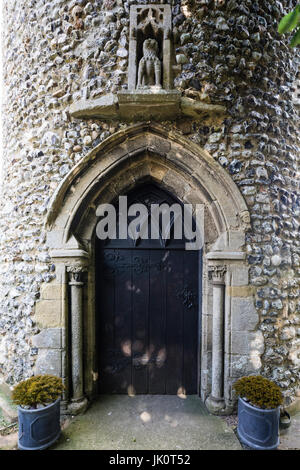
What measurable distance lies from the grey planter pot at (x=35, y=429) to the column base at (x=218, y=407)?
1.64 metres

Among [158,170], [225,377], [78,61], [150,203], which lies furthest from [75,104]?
[225,377]

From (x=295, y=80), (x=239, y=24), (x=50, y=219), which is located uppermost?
(x=239, y=24)

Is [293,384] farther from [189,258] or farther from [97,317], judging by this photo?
[97,317]

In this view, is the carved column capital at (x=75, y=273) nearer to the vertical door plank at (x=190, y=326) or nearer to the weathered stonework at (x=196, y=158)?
the weathered stonework at (x=196, y=158)

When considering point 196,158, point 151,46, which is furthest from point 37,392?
point 151,46

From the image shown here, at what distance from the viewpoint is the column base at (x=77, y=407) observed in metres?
2.73

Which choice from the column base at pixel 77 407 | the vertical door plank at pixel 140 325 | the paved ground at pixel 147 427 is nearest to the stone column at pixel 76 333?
the column base at pixel 77 407

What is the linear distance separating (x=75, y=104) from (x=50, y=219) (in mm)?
1298

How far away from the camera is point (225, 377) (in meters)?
2.78

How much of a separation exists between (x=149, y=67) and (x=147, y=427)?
3796 mm

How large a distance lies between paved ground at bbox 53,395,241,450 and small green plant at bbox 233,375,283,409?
1.51ft

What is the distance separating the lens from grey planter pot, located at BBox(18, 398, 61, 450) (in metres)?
2.27

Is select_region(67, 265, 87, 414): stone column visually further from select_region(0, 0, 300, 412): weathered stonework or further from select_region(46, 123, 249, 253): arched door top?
select_region(46, 123, 249, 253): arched door top
